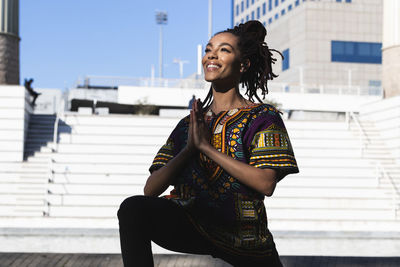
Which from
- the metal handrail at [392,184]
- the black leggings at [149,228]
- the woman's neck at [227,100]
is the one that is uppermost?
the woman's neck at [227,100]

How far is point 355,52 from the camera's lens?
64.2m

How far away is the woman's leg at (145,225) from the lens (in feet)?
7.27

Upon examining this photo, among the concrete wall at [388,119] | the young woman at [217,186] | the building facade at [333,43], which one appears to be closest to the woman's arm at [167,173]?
the young woman at [217,186]

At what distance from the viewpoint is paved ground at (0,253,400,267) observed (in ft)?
16.9

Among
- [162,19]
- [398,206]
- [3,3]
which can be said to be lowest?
[398,206]

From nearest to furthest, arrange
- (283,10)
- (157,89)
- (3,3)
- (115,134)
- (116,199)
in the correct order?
(116,199) → (115,134) → (3,3) → (157,89) → (283,10)

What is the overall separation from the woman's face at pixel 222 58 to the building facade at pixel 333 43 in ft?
196

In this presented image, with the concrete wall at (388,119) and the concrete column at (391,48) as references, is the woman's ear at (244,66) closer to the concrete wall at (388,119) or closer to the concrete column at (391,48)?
the concrete wall at (388,119)

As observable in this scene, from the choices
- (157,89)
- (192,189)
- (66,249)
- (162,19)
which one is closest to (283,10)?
(162,19)

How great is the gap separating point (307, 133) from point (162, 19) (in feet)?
195

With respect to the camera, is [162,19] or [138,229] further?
[162,19]

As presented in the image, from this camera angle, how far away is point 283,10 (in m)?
73.8

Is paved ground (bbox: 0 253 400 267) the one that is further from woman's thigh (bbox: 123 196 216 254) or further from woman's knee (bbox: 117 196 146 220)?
woman's knee (bbox: 117 196 146 220)

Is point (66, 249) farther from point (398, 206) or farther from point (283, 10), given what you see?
point (283, 10)
